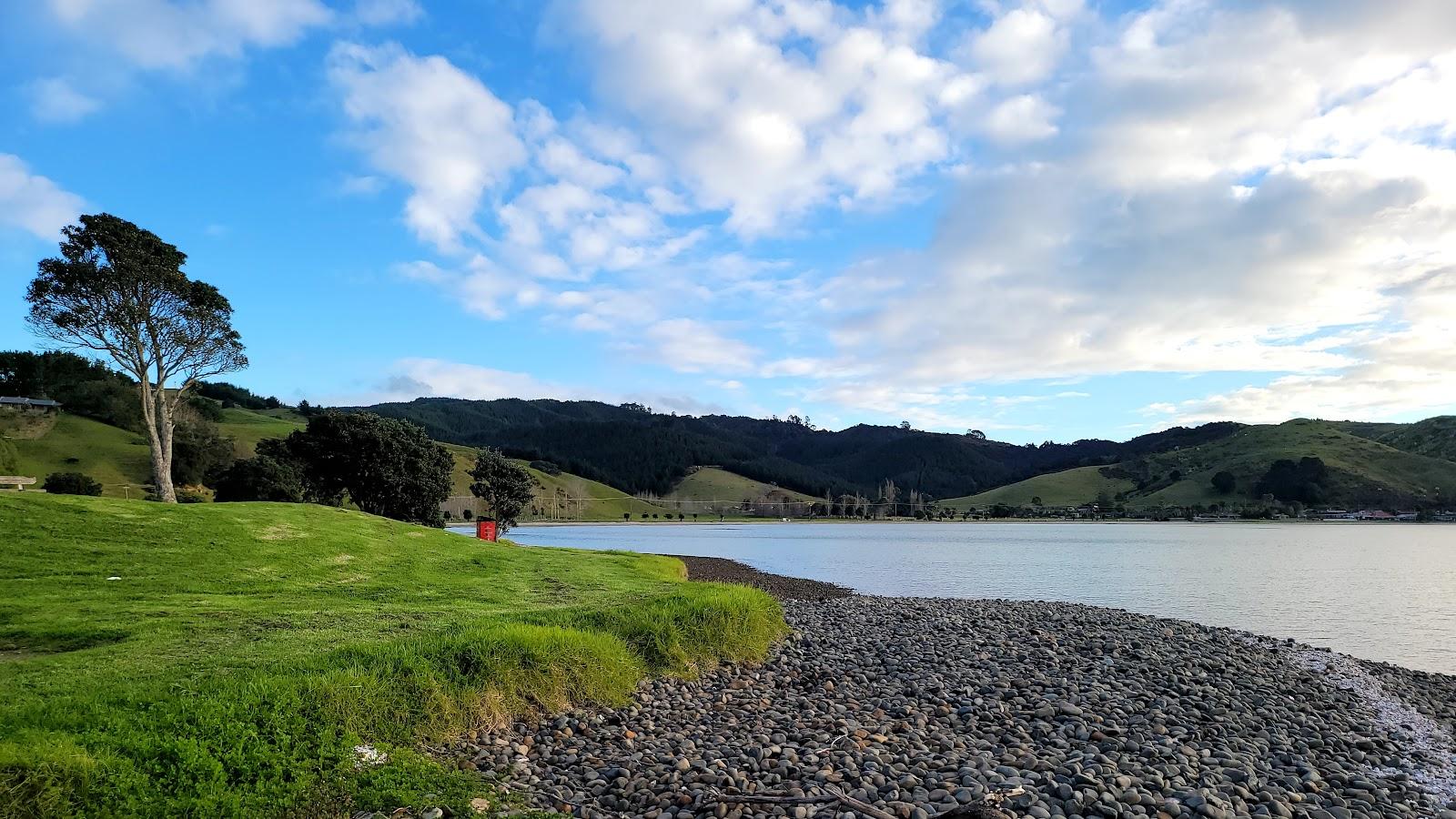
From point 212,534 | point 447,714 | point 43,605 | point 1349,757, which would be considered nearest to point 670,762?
point 447,714

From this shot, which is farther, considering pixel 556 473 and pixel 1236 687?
pixel 556 473

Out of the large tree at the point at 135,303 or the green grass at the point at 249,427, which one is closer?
the large tree at the point at 135,303

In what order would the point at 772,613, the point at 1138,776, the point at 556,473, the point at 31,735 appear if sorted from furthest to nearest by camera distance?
the point at 556,473 < the point at 772,613 < the point at 1138,776 < the point at 31,735

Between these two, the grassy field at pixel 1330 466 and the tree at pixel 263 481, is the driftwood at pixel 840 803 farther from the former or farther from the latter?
the grassy field at pixel 1330 466

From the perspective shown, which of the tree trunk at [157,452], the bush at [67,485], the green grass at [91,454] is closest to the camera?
the tree trunk at [157,452]

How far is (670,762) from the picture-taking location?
866 centimetres

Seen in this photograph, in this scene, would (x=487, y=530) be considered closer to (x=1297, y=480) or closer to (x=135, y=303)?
(x=135, y=303)

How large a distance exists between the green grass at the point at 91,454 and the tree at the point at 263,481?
2487cm

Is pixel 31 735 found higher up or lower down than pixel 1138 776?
higher up

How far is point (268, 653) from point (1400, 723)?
18938mm

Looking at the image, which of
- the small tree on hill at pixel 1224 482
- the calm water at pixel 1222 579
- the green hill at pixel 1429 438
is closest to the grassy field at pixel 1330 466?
the small tree on hill at pixel 1224 482

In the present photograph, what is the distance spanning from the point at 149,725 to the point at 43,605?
11622mm

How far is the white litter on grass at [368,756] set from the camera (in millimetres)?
7609

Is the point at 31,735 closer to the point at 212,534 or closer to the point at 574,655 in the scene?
the point at 574,655
